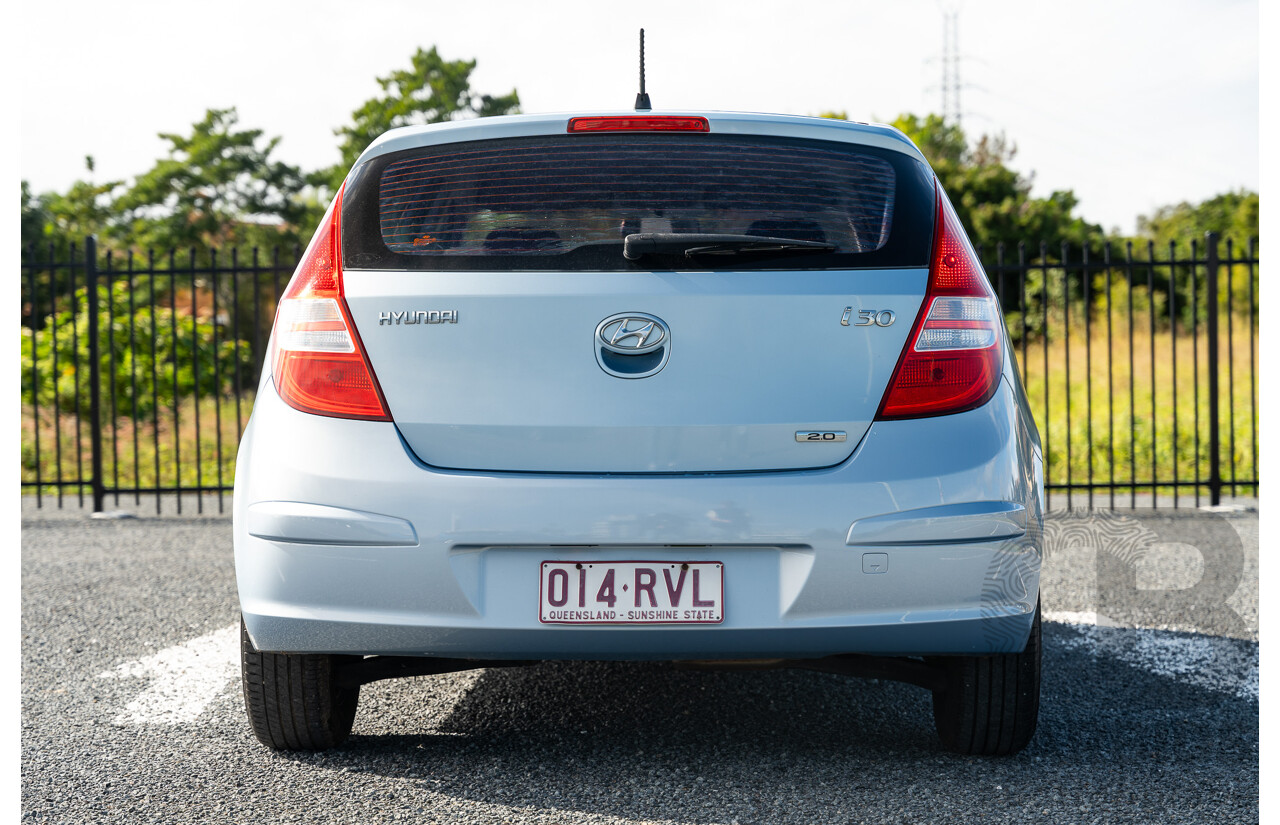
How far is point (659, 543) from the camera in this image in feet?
7.17

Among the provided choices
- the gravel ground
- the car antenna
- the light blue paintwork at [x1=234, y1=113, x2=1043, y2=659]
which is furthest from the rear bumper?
the car antenna

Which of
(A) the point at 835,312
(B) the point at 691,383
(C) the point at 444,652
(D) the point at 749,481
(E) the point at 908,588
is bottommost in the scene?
(C) the point at 444,652

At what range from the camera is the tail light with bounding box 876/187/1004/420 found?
2246 millimetres

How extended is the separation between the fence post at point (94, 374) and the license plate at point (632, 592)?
6.44 metres

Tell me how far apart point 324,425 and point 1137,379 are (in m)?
16.3

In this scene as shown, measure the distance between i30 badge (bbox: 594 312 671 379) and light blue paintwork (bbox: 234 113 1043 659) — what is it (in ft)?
0.08

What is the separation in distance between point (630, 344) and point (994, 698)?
1280 millimetres

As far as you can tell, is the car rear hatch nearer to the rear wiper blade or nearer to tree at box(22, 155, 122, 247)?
the rear wiper blade

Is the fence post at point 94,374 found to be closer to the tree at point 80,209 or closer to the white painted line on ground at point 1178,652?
the white painted line on ground at point 1178,652

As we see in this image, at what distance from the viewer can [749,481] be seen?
7.18 feet

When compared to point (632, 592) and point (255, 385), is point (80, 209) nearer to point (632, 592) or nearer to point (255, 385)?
point (255, 385)

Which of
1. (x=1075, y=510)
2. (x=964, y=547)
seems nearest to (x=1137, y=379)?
(x=1075, y=510)

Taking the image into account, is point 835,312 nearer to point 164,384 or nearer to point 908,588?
point 908,588

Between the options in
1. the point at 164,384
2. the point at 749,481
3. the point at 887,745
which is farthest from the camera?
the point at 164,384
